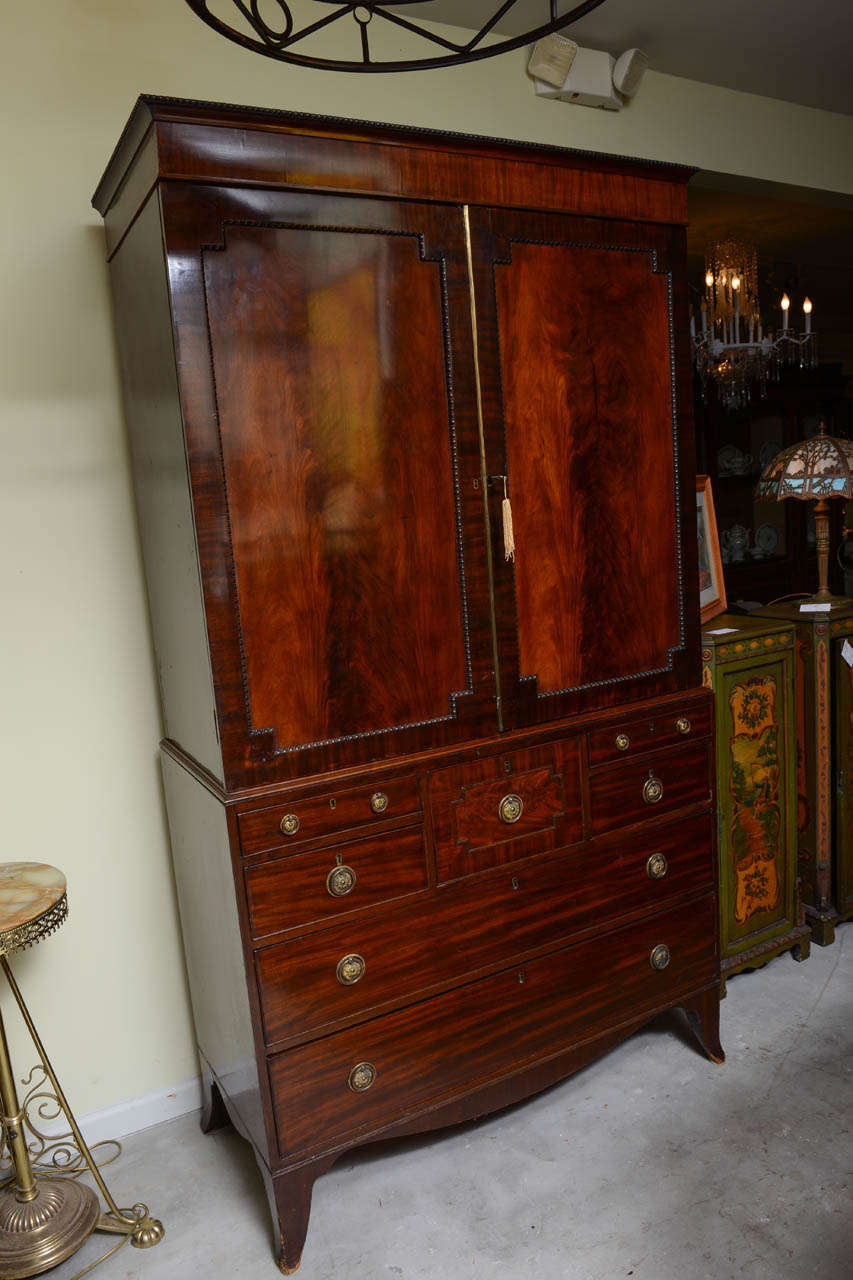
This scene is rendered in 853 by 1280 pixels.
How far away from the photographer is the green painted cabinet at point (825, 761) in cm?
276

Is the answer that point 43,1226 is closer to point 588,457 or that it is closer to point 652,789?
point 652,789

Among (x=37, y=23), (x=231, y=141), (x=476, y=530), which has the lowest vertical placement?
(x=476, y=530)

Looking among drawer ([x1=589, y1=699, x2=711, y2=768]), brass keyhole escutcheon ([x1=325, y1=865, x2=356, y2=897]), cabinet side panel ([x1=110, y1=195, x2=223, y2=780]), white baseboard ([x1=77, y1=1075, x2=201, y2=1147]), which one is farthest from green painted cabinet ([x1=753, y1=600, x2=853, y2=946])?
white baseboard ([x1=77, y1=1075, x2=201, y2=1147])

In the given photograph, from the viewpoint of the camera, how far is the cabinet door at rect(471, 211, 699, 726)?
1934 mm

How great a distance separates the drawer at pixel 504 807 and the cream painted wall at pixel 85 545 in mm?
772

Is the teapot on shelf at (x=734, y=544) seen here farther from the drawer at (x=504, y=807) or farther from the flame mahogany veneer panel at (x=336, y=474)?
the flame mahogany veneer panel at (x=336, y=474)

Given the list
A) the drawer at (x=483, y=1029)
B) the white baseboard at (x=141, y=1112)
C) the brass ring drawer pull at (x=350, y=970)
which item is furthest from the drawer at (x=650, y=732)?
the white baseboard at (x=141, y=1112)

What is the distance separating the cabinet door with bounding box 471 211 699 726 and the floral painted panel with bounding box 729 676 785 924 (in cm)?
46

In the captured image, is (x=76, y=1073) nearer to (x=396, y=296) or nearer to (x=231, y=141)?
(x=396, y=296)

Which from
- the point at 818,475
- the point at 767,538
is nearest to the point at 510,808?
the point at 818,475

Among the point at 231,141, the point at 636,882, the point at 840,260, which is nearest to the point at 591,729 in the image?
the point at 636,882

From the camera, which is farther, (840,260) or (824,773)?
(840,260)

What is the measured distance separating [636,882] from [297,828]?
35.4 inches

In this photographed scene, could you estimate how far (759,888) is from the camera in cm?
270
